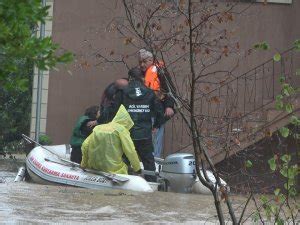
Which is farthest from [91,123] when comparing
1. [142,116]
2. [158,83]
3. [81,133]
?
[158,83]

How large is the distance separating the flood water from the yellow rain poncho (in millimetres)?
691

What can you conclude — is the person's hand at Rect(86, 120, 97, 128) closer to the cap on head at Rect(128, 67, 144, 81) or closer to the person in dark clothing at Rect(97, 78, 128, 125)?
the person in dark clothing at Rect(97, 78, 128, 125)

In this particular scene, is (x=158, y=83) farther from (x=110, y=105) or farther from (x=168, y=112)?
(x=110, y=105)

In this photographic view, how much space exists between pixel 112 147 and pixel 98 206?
262cm

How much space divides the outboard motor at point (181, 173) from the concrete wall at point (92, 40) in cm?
363

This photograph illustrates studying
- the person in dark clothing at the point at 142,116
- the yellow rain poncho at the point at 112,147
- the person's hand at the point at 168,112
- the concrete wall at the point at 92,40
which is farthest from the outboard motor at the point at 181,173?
the concrete wall at the point at 92,40

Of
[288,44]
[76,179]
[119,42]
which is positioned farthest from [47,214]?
[288,44]

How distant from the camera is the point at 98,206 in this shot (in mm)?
7801

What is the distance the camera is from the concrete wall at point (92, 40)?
14531mm

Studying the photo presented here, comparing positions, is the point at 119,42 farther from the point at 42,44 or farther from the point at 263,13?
the point at 42,44

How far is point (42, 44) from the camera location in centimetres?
302

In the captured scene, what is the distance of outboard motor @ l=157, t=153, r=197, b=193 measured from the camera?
10.6 m

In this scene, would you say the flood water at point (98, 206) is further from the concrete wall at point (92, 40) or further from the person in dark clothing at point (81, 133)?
the concrete wall at point (92, 40)

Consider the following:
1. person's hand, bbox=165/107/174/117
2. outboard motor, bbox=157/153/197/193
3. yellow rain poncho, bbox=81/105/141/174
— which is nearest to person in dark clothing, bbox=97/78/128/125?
yellow rain poncho, bbox=81/105/141/174
